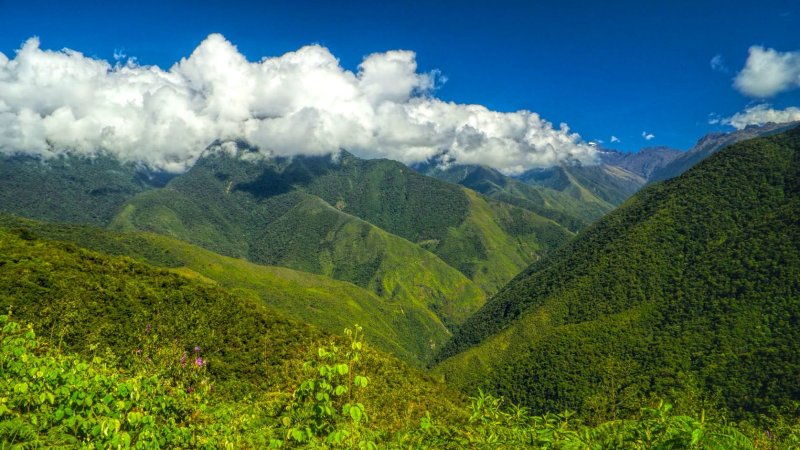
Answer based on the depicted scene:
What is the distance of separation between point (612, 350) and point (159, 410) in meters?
219

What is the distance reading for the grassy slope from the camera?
222ft

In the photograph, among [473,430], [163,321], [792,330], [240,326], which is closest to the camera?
[473,430]

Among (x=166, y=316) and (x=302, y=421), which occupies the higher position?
(x=302, y=421)

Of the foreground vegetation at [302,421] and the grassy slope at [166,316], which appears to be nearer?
the foreground vegetation at [302,421]

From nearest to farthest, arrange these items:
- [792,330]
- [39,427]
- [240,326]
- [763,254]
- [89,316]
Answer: [39,427] → [89,316] → [240,326] → [792,330] → [763,254]

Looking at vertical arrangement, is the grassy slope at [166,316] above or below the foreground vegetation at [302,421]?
below

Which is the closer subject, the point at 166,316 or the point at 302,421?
the point at 302,421

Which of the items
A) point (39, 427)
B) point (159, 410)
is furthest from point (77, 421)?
point (159, 410)

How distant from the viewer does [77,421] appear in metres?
9.62

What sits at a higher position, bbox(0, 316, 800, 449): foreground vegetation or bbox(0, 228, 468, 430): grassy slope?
bbox(0, 316, 800, 449): foreground vegetation

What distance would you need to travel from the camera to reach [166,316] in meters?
82.4

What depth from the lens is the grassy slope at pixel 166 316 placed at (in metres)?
67.7

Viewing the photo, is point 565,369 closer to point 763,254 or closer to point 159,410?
point 763,254

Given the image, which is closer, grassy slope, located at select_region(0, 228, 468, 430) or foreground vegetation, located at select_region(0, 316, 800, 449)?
foreground vegetation, located at select_region(0, 316, 800, 449)
